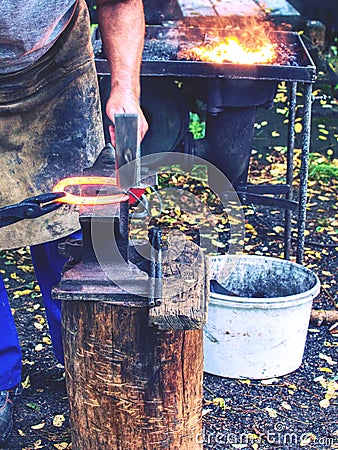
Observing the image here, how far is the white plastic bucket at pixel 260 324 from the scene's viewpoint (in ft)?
10.5

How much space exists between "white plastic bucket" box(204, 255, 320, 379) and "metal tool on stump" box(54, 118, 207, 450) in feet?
2.94

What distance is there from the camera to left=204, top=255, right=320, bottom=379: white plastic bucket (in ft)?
10.5

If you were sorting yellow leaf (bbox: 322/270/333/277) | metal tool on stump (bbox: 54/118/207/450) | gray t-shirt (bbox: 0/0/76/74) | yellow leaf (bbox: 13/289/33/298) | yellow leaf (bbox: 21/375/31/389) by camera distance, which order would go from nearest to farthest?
1. metal tool on stump (bbox: 54/118/207/450)
2. gray t-shirt (bbox: 0/0/76/74)
3. yellow leaf (bbox: 21/375/31/389)
4. yellow leaf (bbox: 13/289/33/298)
5. yellow leaf (bbox: 322/270/333/277)

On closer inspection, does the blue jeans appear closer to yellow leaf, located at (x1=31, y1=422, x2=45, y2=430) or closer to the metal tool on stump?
yellow leaf, located at (x1=31, y1=422, x2=45, y2=430)

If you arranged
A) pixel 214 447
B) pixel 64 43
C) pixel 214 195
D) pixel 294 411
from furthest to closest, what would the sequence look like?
pixel 214 195 < pixel 294 411 < pixel 214 447 < pixel 64 43

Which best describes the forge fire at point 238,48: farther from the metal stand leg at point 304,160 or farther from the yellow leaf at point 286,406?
the yellow leaf at point 286,406

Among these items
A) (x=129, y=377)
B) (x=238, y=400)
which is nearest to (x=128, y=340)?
(x=129, y=377)

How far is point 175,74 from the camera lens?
382 centimetres

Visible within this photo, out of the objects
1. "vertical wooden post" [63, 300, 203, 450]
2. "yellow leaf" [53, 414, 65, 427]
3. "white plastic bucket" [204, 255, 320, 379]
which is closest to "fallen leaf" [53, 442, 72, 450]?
"yellow leaf" [53, 414, 65, 427]

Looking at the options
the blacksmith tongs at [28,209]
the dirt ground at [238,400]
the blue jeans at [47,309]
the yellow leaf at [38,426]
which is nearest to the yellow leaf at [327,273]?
the dirt ground at [238,400]

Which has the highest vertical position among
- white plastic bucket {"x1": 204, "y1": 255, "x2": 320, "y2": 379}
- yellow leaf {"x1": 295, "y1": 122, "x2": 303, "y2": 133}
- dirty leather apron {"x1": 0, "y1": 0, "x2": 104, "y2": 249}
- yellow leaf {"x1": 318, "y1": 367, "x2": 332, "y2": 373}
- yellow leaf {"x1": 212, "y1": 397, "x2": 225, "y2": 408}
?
dirty leather apron {"x1": 0, "y1": 0, "x2": 104, "y2": 249}

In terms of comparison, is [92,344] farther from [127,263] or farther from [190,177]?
[190,177]

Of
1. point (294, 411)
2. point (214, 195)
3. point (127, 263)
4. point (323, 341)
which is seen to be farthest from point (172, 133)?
point (127, 263)

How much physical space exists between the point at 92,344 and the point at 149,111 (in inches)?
109
